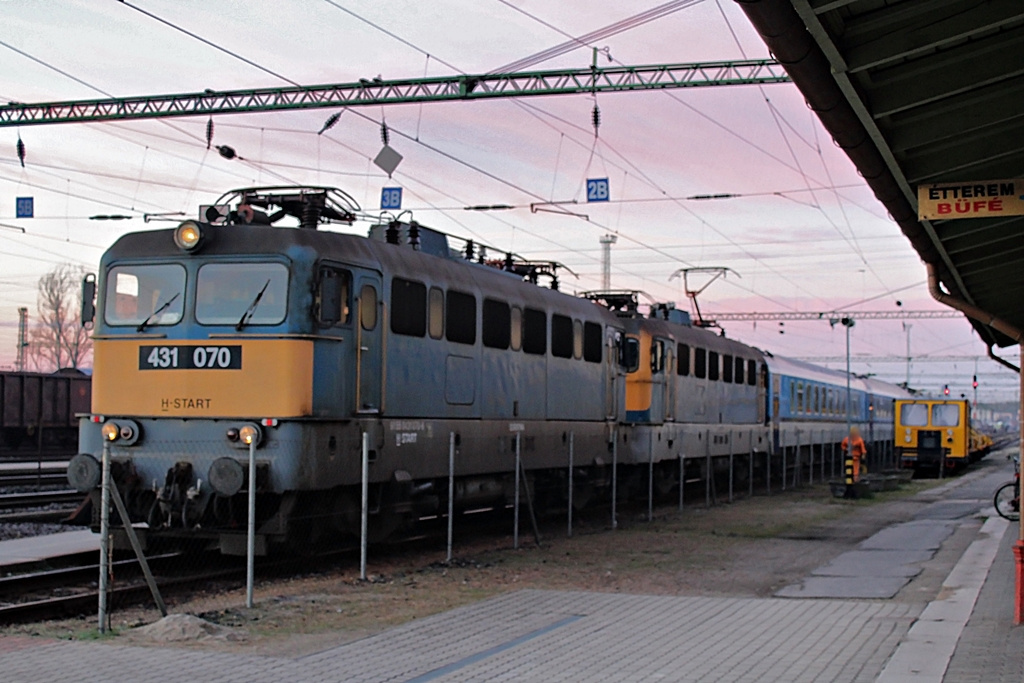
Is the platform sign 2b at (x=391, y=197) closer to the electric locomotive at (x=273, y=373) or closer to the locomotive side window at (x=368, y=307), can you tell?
the electric locomotive at (x=273, y=373)

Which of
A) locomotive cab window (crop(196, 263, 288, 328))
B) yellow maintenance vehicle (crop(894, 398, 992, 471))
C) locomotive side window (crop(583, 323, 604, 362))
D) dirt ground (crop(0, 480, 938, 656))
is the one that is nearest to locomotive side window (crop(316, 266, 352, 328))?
locomotive cab window (crop(196, 263, 288, 328))

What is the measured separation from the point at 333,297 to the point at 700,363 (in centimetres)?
1558

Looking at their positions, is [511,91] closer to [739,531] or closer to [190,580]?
[739,531]

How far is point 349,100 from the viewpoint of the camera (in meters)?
23.5

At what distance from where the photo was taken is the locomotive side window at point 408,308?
15.0 m

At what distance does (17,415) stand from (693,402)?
23556mm

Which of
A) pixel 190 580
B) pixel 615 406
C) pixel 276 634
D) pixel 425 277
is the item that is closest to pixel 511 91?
pixel 615 406

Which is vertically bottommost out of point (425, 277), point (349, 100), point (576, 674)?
point (576, 674)

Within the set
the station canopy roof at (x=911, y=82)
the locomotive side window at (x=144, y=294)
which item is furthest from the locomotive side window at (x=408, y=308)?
the station canopy roof at (x=911, y=82)

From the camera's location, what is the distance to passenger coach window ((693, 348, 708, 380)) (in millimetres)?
27564

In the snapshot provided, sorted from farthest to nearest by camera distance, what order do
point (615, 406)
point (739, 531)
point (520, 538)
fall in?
1. point (615, 406)
2. point (739, 531)
3. point (520, 538)

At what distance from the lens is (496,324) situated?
1784 centimetres

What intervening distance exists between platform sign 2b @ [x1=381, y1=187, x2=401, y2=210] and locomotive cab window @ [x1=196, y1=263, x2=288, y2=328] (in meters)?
11.6

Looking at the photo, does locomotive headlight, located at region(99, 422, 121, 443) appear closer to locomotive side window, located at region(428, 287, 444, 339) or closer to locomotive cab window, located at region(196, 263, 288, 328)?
locomotive cab window, located at region(196, 263, 288, 328)
